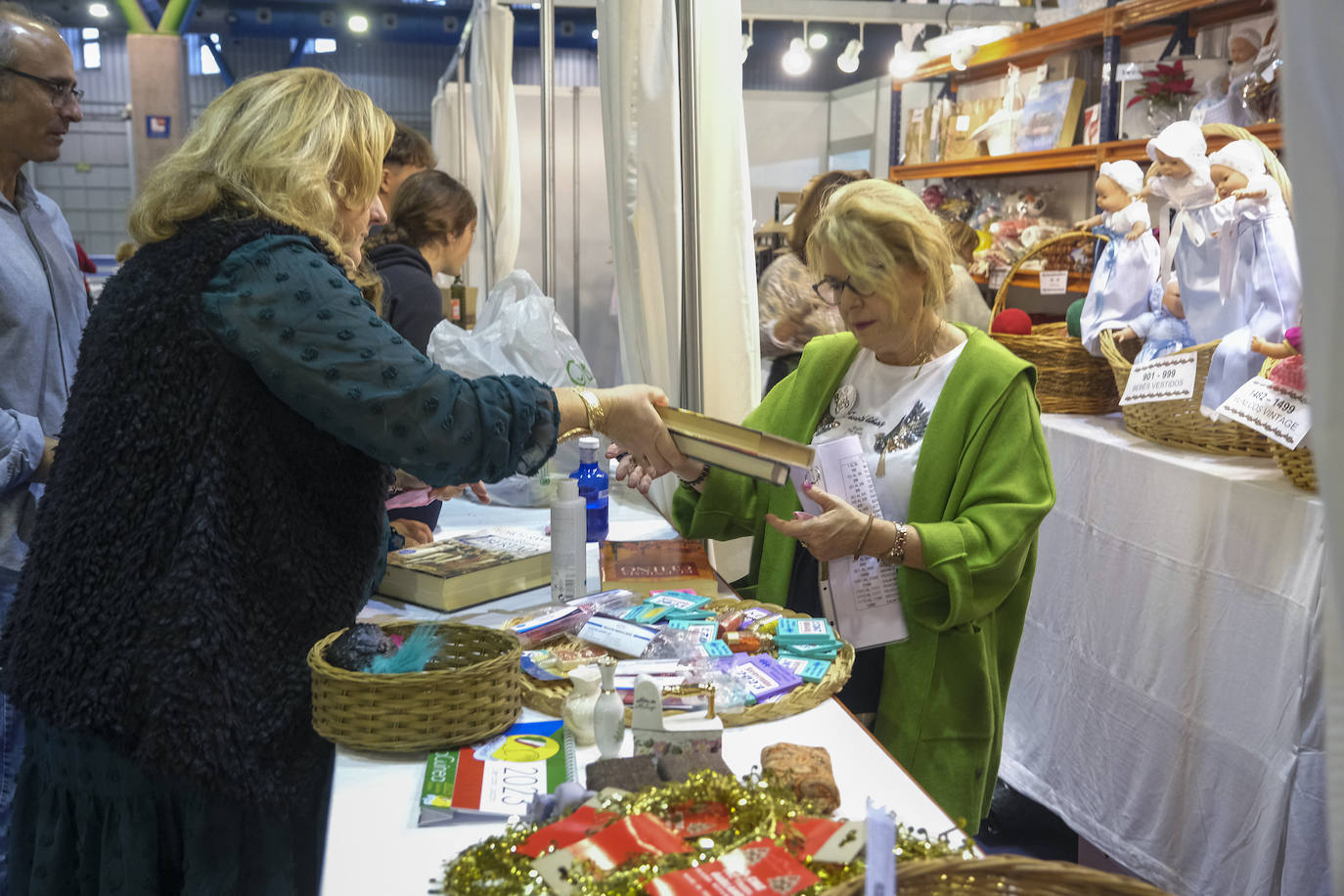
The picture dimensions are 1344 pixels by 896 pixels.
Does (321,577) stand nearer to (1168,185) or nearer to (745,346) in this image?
(745,346)

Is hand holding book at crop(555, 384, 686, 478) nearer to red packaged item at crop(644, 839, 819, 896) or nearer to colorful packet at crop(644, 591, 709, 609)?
colorful packet at crop(644, 591, 709, 609)

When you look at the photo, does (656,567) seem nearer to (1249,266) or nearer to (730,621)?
(730,621)

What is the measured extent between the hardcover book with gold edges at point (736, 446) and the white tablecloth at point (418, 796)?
1.25 feet

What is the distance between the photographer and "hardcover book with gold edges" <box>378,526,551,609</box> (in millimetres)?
1966

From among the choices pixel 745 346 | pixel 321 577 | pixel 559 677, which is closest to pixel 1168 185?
pixel 745 346

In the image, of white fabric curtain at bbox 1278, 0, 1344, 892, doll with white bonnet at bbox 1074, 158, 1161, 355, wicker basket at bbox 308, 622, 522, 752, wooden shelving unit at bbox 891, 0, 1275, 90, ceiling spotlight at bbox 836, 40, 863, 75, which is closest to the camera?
white fabric curtain at bbox 1278, 0, 1344, 892

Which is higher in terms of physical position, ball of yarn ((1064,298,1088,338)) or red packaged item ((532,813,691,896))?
ball of yarn ((1064,298,1088,338))

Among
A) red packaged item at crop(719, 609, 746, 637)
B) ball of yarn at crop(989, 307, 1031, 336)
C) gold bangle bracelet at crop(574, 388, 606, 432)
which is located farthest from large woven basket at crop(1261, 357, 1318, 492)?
gold bangle bracelet at crop(574, 388, 606, 432)

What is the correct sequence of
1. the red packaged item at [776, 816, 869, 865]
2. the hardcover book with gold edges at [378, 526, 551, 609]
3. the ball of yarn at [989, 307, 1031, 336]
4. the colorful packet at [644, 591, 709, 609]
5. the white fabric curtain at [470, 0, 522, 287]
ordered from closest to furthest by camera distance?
the red packaged item at [776, 816, 869, 865] < the colorful packet at [644, 591, 709, 609] < the hardcover book with gold edges at [378, 526, 551, 609] < the ball of yarn at [989, 307, 1031, 336] < the white fabric curtain at [470, 0, 522, 287]

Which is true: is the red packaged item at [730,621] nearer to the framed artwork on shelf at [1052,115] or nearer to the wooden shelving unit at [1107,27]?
the wooden shelving unit at [1107,27]

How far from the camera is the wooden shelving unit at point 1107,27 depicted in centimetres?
392

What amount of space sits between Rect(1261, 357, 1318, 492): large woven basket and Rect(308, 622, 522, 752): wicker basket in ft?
6.20

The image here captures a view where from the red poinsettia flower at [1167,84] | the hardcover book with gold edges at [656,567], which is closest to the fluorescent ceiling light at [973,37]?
the red poinsettia flower at [1167,84]

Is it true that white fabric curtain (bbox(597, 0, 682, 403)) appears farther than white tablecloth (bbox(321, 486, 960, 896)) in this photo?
Yes
